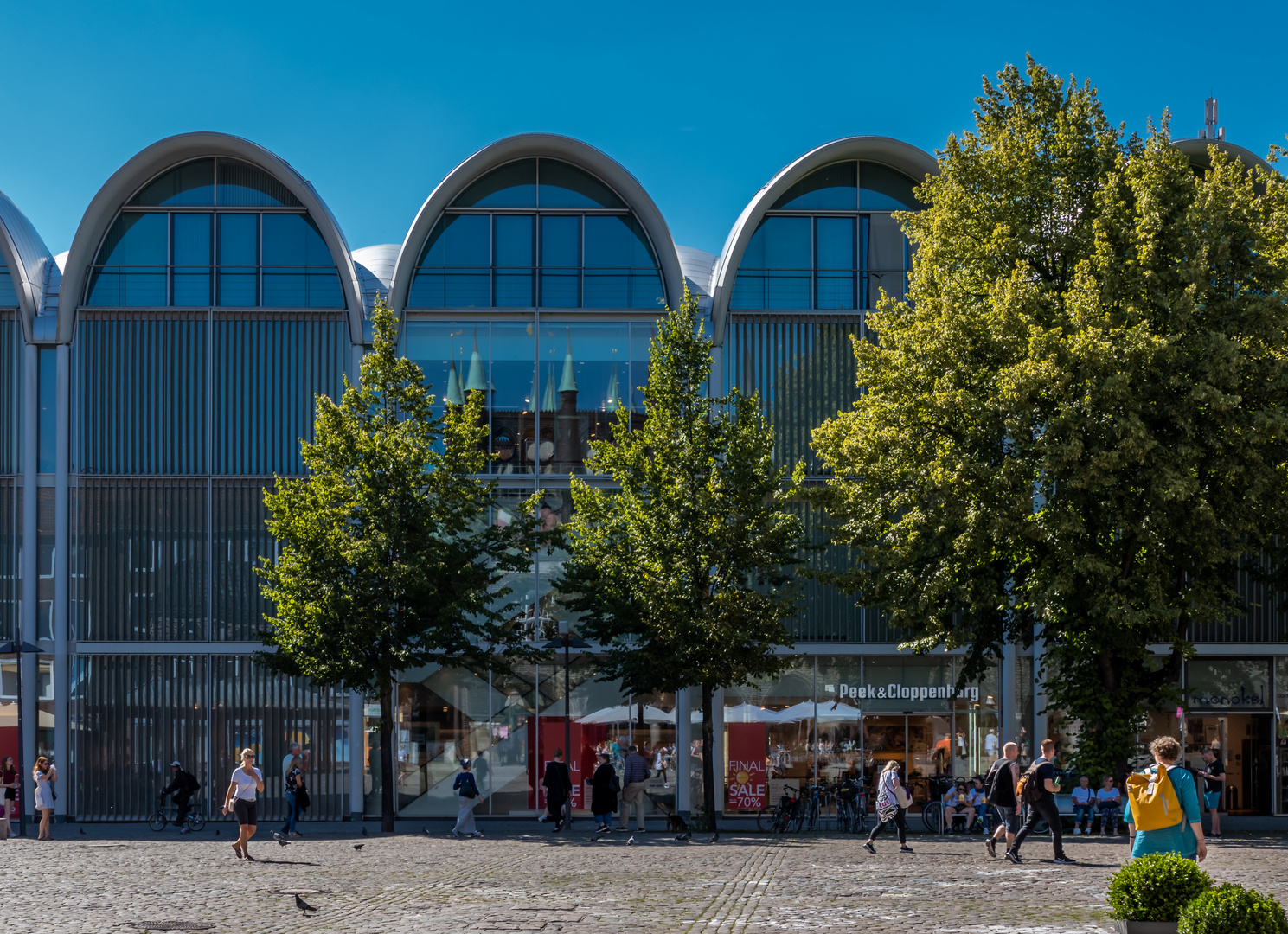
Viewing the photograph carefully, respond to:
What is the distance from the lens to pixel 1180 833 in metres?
10.1

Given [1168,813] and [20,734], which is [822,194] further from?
[1168,813]

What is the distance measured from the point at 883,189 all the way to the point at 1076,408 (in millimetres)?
11304

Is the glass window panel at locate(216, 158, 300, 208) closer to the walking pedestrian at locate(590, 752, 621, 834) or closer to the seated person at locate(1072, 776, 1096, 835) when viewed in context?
the walking pedestrian at locate(590, 752, 621, 834)

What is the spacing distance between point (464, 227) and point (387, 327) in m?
5.72

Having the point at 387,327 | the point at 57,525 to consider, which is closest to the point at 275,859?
the point at 387,327

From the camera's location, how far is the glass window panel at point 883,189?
30.9 metres

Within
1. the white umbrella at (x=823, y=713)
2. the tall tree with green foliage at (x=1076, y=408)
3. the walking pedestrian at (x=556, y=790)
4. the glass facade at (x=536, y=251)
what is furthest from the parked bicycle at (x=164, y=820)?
the tall tree with green foliage at (x=1076, y=408)

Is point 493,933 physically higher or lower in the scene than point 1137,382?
lower

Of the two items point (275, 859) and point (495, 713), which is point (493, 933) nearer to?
point (275, 859)

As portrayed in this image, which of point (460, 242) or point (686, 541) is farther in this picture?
point (460, 242)

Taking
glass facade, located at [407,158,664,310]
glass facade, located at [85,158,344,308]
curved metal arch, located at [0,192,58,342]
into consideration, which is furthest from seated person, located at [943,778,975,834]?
curved metal arch, located at [0,192,58,342]

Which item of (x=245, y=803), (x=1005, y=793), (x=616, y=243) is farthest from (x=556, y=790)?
(x=616, y=243)

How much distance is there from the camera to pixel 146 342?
99.2 feet

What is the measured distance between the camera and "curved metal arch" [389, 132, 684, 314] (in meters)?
30.1
